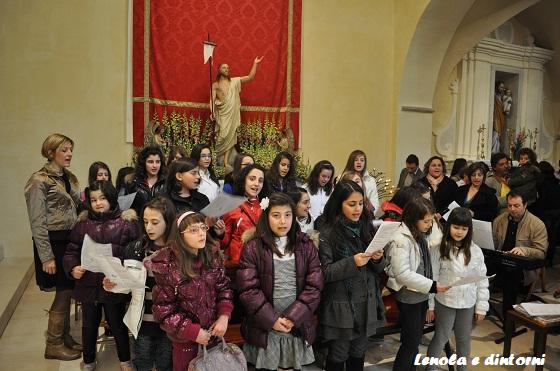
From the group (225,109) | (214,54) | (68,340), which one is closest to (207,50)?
(214,54)

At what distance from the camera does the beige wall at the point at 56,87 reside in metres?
5.53

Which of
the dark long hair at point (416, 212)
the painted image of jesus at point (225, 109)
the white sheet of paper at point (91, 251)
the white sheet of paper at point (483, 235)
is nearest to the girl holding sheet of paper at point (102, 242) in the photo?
the white sheet of paper at point (91, 251)

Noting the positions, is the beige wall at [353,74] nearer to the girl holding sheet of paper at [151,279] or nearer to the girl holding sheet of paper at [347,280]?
the girl holding sheet of paper at [347,280]

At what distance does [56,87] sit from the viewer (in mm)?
5738

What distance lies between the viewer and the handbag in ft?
6.64

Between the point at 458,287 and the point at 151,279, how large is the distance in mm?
1853

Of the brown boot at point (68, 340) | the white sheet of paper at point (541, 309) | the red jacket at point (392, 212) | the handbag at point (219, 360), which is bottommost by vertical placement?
the brown boot at point (68, 340)

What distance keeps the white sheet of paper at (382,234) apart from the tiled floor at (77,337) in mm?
1204

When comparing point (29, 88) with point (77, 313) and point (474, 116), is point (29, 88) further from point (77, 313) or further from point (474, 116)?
point (474, 116)

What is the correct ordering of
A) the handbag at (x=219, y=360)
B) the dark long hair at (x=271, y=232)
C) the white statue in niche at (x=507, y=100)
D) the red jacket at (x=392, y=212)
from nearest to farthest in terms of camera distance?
1. the handbag at (x=219, y=360)
2. the dark long hair at (x=271, y=232)
3. the red jacket at (x=392, y=212)
4. the white statue in niche at (x=507, y=100)

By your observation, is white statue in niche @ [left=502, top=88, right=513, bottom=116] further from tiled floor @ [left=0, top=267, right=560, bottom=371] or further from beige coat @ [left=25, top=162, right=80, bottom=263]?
beige coat @ [left=25, top=162, right=80, bottom=263]

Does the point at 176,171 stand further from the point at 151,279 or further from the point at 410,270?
the point at 410,270

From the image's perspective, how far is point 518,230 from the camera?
12.4 feet

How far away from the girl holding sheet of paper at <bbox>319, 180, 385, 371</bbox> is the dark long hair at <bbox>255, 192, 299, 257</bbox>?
21 centimetres
